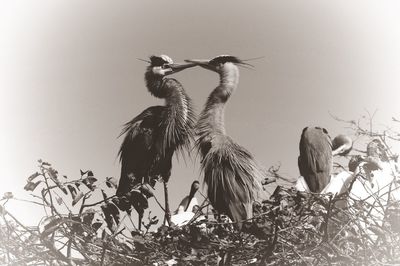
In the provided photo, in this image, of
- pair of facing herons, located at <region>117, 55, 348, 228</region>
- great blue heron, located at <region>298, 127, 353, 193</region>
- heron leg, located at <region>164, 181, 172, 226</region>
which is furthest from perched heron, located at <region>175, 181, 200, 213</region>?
great blue heron, located at <region>298, 127, 353, 193</region>

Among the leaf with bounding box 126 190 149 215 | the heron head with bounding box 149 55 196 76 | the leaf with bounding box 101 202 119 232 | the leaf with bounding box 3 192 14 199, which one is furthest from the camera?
the heron head with bounding box 149 55 196 76

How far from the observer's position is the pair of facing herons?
4254mm

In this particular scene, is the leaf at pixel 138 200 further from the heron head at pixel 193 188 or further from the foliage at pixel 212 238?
the heron head at pixel 193 188

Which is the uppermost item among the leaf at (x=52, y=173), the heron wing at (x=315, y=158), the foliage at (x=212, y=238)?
the heron wing at (x=315, y=158)

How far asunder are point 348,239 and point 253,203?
4.26 feet

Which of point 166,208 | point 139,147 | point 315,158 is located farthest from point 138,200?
point 315,158

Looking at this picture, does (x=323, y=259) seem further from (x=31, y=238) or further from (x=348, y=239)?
(x=31, y=238)

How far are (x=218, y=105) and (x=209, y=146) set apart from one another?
0.59 m

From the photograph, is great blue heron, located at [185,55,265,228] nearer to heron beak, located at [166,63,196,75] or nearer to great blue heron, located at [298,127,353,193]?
great blue heron, located at [298,127,353,193]

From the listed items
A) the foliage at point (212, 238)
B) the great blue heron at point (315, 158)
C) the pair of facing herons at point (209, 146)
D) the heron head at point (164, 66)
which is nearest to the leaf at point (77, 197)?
the foliage at point (212, 238)

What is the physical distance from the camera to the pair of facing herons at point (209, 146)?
4.25m

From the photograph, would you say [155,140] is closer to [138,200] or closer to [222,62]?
[222,62]

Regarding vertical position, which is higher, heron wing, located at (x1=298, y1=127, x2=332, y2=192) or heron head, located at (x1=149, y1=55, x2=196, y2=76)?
heron head, located at (x1=149, y1=55, x2=196, y2=76)

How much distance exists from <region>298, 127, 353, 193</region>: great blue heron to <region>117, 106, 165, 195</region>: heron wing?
4.02 ft
